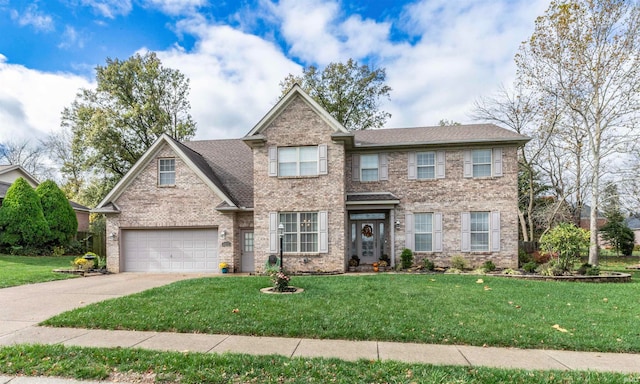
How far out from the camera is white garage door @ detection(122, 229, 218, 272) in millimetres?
14430

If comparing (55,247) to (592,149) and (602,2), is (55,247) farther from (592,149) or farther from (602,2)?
(602,2)

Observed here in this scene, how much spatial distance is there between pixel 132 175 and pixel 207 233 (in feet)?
13.8

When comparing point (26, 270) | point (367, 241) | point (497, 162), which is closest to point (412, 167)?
point (497, 162)

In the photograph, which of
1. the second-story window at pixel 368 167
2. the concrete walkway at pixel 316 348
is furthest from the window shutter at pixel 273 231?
the concrete walkway at pixel 316 348

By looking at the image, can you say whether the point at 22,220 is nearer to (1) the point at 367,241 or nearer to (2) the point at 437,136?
(1) the point at 367,241

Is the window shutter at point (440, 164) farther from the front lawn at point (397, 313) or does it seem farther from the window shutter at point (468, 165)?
the front lawn at point (397, 313)

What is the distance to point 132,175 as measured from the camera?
1464 cm

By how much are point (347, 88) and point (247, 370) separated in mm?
26969

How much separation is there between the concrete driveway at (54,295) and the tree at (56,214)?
10.6m

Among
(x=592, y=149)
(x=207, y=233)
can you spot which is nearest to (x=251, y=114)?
(x=207, y=233)

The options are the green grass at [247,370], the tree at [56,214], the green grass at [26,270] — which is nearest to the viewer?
the green grass at [247,370]

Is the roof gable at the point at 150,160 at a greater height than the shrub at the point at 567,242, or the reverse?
the roof gable at the point at 150,160

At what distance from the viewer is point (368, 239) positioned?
15625mm

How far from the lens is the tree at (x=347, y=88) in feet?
92.9
